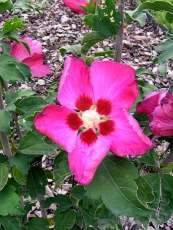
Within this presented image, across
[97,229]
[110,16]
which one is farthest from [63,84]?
[97,229]

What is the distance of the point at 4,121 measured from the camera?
3.67 feet

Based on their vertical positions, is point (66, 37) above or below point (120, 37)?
below

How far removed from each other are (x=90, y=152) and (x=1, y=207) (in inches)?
16.4

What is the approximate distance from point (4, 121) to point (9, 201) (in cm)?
23

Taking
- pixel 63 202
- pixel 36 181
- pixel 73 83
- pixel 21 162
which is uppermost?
pixel 73 83

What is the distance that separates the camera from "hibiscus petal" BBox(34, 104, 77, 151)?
902 mm

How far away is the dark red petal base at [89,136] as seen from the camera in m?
0.94

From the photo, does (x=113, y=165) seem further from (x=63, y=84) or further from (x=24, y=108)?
(x=24, y=108)

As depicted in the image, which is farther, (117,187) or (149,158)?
(149,158)

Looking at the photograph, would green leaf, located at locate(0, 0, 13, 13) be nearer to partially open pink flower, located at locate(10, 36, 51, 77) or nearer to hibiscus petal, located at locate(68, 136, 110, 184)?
partially open pink flower, located at locate(10, 36, 51, 77)

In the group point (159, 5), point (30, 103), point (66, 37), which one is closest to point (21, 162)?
point (30, 103)

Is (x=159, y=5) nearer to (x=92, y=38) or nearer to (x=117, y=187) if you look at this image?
(x=92, y=38)

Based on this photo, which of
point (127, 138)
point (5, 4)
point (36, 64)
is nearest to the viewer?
point (127, 138)

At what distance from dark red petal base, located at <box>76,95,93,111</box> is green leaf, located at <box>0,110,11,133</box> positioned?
21 centimetres
